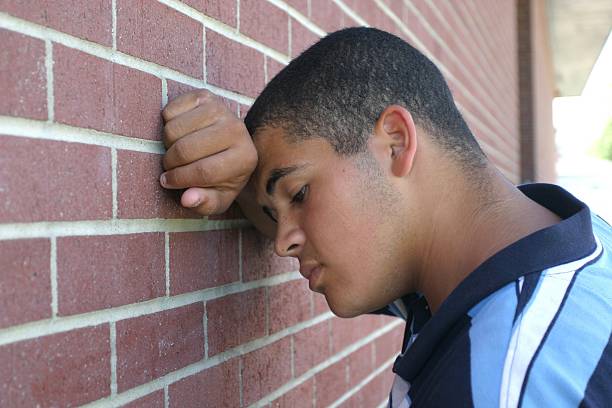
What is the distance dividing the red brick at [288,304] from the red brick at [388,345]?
76 cm

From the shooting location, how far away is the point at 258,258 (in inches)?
82.6

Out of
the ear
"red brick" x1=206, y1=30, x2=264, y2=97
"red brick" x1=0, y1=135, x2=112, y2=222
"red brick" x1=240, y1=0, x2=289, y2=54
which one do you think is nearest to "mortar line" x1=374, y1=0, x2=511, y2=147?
"red brick" x1=240, y1=0, x2=289, y2=54

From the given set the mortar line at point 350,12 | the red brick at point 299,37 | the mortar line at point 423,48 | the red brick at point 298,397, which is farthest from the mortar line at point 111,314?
the mortar line at point 423,48

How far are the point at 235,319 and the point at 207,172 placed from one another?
1.53 ft

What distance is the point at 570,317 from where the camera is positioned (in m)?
1.38

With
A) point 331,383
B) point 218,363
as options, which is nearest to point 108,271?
point 218,363

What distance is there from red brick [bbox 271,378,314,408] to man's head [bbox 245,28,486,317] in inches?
17.1

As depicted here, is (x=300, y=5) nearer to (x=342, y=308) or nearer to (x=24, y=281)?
(x=342, y=308)

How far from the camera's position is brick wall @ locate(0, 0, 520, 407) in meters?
1.22

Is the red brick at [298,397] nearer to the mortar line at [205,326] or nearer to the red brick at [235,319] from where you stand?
the red brick at [235,319]

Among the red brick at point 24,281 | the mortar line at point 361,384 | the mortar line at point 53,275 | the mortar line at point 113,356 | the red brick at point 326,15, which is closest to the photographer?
the red brick at point 24,281

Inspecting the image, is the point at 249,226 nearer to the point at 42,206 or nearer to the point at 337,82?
the point at 337,82

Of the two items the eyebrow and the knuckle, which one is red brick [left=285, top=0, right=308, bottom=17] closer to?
the eyebrow

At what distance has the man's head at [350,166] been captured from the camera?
181 cm
